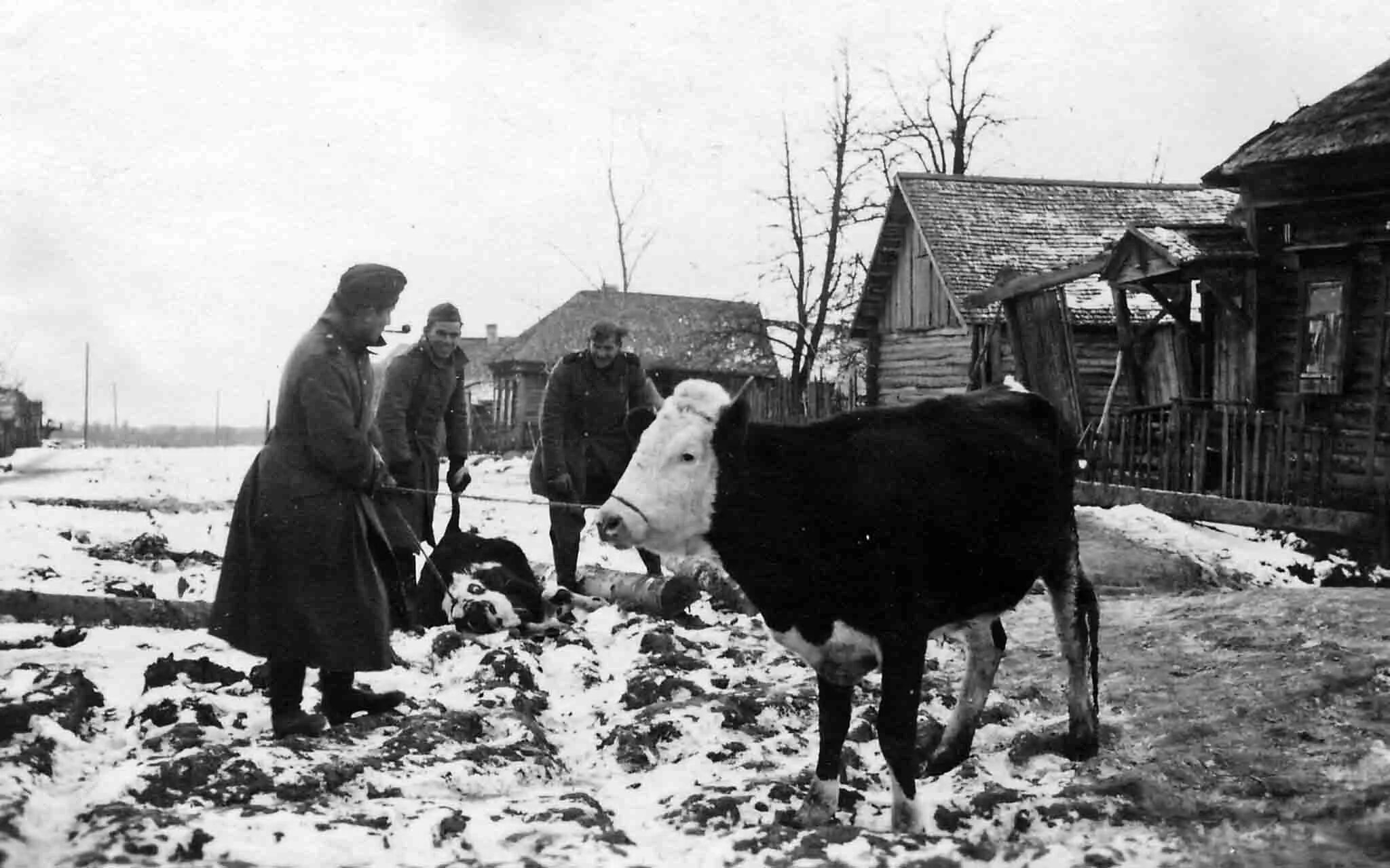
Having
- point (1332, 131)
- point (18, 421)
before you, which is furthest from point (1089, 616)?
point (18, 421)

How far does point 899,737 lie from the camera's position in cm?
381

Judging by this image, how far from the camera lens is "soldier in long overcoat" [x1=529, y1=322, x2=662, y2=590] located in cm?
808

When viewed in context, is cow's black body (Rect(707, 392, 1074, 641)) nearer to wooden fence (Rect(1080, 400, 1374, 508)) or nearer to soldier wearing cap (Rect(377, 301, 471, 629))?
soldier wearing cap (Rect(377, 301, 471, 629))

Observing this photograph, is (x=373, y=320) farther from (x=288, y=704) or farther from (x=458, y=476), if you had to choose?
(x=458, y=476)

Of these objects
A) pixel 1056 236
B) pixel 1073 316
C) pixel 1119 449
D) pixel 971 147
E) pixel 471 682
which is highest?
pixel 971 147

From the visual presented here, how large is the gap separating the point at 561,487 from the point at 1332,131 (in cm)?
1042

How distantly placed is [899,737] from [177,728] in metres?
2.95

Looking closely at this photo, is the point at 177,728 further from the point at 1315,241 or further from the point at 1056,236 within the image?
the point at 1056,236

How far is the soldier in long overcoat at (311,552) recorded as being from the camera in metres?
4.75

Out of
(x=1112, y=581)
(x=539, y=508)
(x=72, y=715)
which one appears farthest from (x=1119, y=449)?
(x=72, y=715)

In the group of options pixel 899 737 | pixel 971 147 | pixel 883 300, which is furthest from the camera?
pixel 971 147

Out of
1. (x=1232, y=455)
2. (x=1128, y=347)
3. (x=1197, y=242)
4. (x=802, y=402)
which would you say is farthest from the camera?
(x=802, y=402)

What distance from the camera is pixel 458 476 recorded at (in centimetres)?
772

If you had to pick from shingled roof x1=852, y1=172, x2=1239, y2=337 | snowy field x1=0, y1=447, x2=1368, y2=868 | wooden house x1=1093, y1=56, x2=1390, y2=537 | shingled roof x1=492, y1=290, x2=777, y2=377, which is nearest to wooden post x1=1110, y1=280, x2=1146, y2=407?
wooden house x1=1093, y1=56, x2=1390, y2=537
